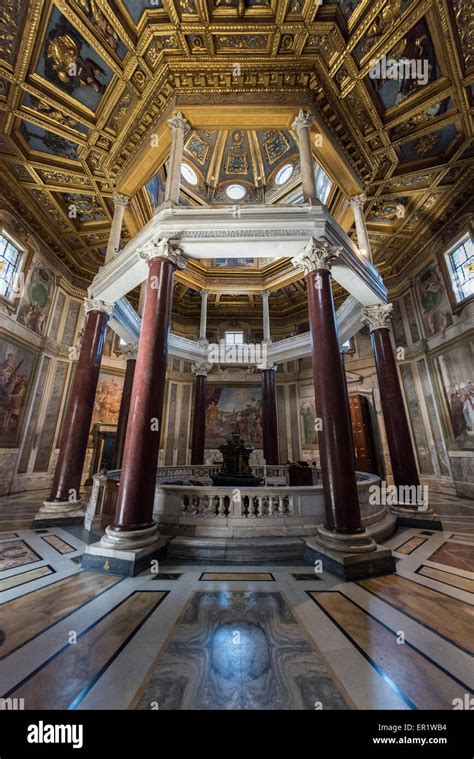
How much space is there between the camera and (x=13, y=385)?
32.0 ft

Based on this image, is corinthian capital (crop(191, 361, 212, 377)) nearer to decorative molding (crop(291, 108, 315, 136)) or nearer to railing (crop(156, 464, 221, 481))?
railing (crop(156, 464, 221, 481))

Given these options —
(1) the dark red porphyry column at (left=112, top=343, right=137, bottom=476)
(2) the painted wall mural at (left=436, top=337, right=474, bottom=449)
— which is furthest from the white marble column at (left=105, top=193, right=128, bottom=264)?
(2) the painted wall mural at (left=436, top=337, right=474, bottom=449)

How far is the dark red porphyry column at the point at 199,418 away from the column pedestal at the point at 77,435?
16.4 feet

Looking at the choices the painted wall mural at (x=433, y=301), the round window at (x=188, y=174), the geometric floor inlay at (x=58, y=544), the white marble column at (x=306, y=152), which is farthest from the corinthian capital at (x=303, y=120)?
the geometric floor inlay at (x=58, y=544)

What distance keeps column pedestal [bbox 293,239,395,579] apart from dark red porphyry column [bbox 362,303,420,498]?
323cm

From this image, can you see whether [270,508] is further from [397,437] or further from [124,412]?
[124,412]

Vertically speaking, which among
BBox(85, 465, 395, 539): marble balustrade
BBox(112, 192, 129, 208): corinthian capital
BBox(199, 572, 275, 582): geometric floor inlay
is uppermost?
BBox(112, 192, 129, 208): corinthian capital

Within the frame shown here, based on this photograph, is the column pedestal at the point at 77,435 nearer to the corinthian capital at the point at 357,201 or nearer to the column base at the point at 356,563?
the column base at the point at 356,563

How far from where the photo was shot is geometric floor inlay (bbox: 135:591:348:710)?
1647 mm

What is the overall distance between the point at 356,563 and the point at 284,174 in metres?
13.6

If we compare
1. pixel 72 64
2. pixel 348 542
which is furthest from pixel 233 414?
pixel 72 64

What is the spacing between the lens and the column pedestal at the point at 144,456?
3.82 metres
